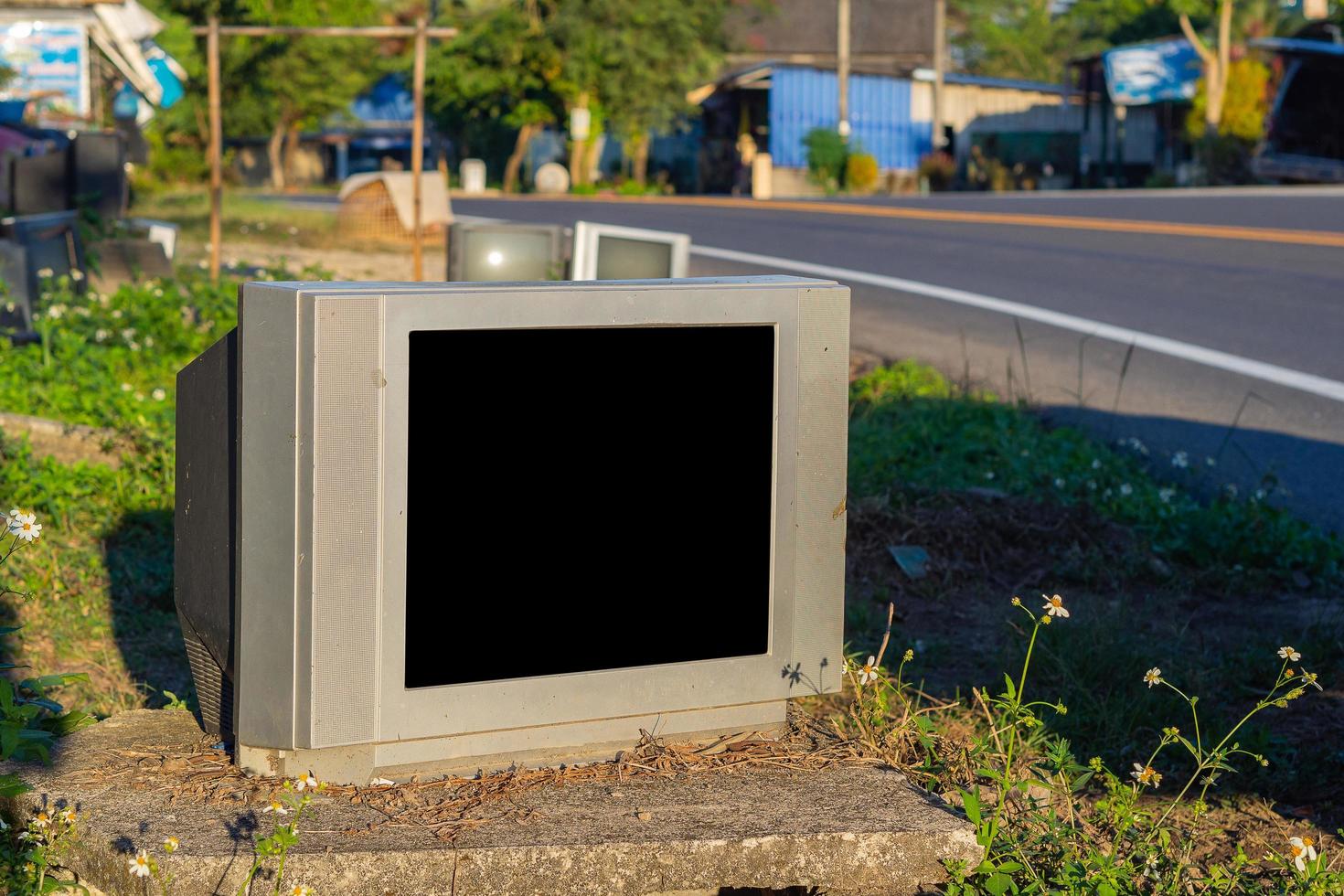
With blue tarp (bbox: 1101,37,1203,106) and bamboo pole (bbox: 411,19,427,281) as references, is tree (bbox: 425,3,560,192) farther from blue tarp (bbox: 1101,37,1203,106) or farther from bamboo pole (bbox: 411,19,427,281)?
bamboo pole (bbox: 411,19,427,281)

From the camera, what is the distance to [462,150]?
53.6 m

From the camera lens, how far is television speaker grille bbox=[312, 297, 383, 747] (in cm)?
243

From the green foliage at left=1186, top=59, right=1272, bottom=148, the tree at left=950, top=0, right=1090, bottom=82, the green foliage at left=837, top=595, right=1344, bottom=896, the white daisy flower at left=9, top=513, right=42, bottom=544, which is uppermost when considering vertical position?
the tree at left=950, top=0, right=1090, bottom=82

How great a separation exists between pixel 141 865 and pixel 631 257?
5987 millimetres

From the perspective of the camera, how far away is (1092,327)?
9758mm

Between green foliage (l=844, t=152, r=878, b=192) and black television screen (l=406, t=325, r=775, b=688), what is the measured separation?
38032 mm

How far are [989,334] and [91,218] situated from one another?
693 centimetres

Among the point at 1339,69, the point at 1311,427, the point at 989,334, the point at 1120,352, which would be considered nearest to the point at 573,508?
the point at 1311,427

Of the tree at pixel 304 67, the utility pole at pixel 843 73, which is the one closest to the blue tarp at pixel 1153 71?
the utility pole at pixel 843 73

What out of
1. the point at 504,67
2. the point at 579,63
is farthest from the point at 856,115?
the point at 504,67

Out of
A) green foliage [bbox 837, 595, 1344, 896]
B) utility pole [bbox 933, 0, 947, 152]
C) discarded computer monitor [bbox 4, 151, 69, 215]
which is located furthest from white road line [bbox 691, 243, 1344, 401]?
utility pole [bbox 933, 0, 947, 152]

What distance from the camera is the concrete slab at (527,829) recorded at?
2367mm

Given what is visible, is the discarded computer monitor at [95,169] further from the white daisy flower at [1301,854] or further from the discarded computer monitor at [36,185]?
the white daisy flower at [1301,854]

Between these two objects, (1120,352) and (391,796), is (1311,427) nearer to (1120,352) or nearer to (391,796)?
(1120,352)
